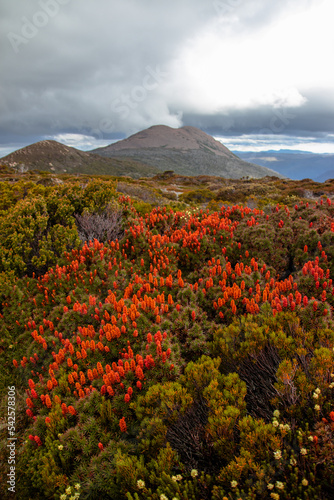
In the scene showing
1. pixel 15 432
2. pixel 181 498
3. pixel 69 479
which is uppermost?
pixel 181 498

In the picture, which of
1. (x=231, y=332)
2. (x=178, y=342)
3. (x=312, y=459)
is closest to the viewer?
(x=312, y=459)

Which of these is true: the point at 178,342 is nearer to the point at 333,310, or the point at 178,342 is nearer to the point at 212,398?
the point at 212,398

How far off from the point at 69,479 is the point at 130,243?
20.4ft

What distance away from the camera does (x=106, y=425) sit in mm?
3322

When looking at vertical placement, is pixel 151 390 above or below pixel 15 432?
above

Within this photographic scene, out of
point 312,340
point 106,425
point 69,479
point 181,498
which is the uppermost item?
point 312,340

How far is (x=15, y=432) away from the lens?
4.21 metres

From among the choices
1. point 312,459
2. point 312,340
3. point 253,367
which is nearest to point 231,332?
point 253,367

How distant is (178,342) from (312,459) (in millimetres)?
2544

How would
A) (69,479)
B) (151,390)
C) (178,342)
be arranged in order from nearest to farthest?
(69,479)
(151,390)
(178,342)

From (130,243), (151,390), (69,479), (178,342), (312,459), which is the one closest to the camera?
(312,459)

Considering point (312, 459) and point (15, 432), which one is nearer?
point (312, 459)

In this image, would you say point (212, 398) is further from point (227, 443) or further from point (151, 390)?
point (151, 390)

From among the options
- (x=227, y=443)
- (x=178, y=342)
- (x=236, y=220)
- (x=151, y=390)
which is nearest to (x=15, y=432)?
(x=151, y=390)
